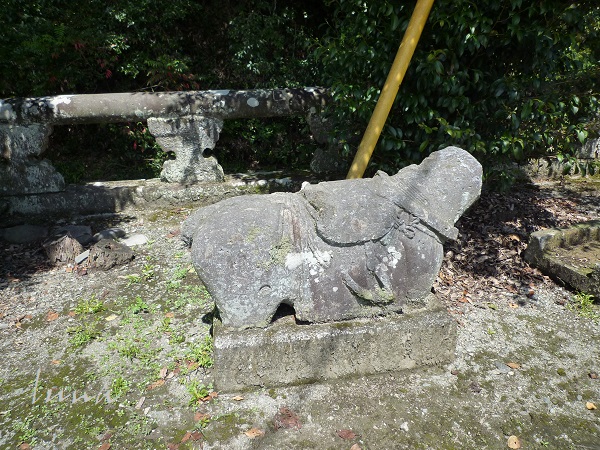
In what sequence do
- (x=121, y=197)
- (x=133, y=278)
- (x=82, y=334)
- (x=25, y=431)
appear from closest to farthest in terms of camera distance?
(x=25, y=431) → (x=82, y=334) → (x=133, y=278) → (x=121, y=197)

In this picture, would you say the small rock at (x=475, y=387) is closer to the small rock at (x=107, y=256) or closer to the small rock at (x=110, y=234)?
the small rock at (x=107, y=256)

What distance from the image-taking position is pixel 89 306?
396 centimetres

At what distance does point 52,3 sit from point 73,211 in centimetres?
400

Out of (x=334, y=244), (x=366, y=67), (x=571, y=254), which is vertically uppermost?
(x=366, y=67)

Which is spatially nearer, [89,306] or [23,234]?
[89,306]

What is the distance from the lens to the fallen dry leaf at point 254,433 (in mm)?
2667

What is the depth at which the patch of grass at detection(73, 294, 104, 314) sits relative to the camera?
3.90m

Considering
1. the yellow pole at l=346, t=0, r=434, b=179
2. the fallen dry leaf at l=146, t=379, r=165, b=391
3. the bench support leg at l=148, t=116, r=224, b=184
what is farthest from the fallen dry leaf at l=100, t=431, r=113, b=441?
the bench support leg at l=148, t=116, r=224, b=184

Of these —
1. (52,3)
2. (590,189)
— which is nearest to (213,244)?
(590,189)

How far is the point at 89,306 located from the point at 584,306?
4.35 metres

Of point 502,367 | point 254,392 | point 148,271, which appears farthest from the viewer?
point 148,271

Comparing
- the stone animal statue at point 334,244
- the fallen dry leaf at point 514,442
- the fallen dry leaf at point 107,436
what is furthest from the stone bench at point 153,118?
the fallen dry leaf at point 514,442

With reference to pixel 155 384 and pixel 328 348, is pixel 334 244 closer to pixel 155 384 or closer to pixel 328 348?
pixel 328 348

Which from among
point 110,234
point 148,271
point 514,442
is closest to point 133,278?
point 148,271
